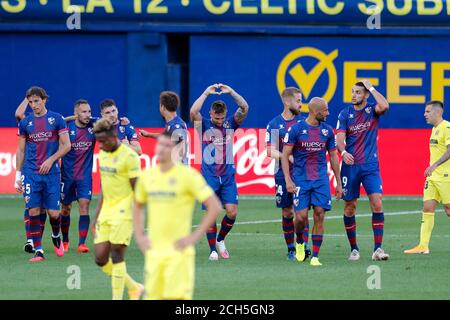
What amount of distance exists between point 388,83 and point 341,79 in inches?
43.4

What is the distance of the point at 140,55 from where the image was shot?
2884 centimetres

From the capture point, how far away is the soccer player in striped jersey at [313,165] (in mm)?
15539

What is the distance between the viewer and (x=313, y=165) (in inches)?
617

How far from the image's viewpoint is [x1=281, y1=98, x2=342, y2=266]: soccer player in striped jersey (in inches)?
612

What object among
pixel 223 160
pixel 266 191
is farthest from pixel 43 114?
pixel 266 191

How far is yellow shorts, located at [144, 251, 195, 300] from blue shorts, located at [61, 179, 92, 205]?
25.6ft

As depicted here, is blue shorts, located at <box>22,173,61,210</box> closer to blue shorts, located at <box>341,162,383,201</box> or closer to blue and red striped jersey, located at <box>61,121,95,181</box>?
blue and red striped jersey, located at <box>61,121,95,181</box>

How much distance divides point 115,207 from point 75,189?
5.53m

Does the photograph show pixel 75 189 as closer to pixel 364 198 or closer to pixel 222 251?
pixel 222 251

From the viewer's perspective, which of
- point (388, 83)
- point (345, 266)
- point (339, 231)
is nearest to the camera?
point (345, 266)
